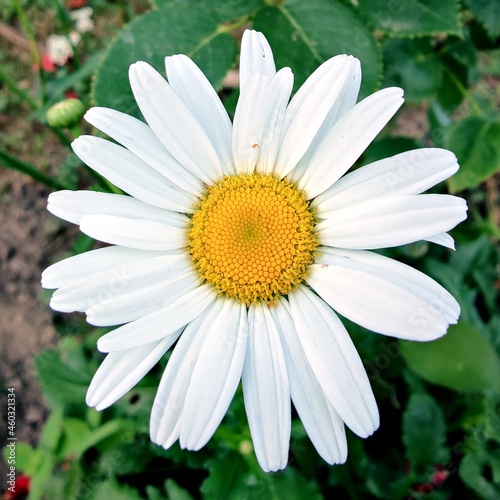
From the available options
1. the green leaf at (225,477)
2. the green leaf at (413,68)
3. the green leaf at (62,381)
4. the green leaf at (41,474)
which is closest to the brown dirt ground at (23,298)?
the green leaf at (62,381)

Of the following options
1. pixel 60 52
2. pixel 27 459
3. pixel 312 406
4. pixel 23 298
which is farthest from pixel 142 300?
pixel 23 298

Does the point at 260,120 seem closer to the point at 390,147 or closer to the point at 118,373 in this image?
the point at 118,373

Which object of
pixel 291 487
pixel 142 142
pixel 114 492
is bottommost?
pixel 114 492

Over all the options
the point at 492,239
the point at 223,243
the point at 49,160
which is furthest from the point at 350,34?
the point at 49,160

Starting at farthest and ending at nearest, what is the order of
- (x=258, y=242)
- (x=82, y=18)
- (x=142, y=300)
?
(x=82, y=18) < (x=258, y=242) < (x=142, y=300)

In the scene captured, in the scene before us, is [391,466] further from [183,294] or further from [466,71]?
[466,71]

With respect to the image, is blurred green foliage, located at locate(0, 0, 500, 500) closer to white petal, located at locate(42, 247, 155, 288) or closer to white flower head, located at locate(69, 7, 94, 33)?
white petal, located at locate(42, 247, 155, 288)
